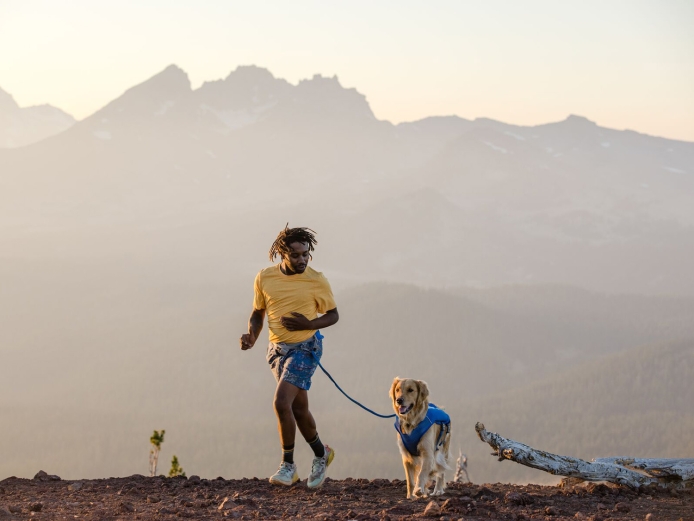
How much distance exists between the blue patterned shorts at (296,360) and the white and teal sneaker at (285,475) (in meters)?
0.91

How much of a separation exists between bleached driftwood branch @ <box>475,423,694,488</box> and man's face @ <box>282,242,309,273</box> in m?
2.35

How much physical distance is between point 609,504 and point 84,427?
132899mm

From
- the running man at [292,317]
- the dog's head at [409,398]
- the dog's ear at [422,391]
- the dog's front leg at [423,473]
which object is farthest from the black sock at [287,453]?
the dog's ear at [422,391]

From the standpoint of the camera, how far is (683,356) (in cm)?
14512

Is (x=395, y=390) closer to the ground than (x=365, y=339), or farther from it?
closer to the ground

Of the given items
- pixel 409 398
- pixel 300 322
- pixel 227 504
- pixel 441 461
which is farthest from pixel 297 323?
pixel 441 461

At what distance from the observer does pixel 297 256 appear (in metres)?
8.16

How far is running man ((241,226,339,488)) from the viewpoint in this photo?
26.9 feet

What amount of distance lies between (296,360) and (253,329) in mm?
601

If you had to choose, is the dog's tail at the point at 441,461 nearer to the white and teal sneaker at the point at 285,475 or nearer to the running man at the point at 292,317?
the running man at the point at 292,317

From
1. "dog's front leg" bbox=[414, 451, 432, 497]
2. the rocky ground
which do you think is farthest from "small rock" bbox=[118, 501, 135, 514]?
"dog's front leg" bbox=[414, 451, 432, 497]

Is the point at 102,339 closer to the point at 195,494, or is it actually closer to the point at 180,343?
the point at 180,343

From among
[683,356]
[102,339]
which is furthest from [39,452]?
[683,356]

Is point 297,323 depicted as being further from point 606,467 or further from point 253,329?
point 606,467
